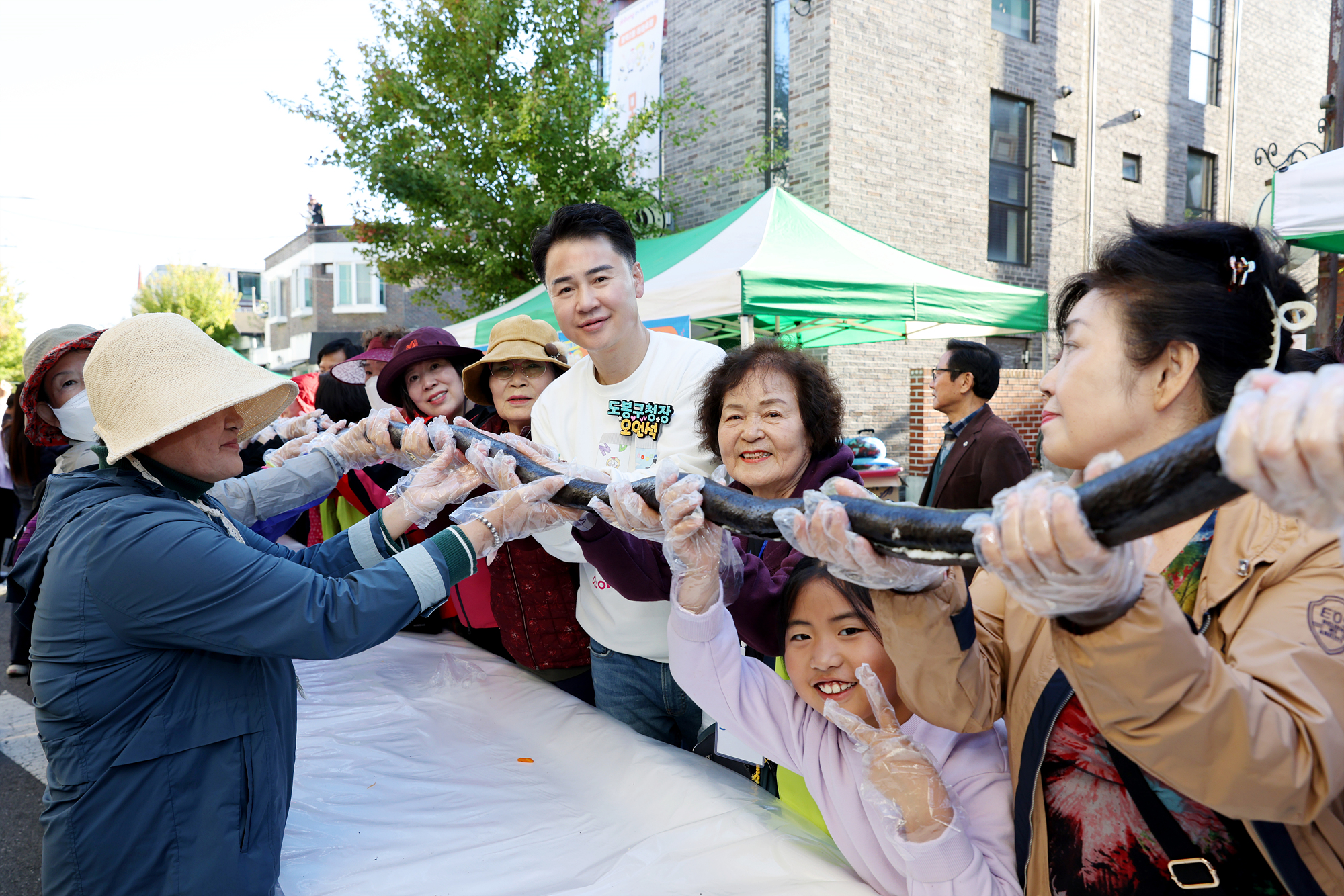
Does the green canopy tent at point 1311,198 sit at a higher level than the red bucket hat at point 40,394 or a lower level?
higher

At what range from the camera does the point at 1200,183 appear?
13219 millimetres

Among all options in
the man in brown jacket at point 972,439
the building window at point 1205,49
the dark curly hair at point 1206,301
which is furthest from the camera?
the building window at point 1205,49

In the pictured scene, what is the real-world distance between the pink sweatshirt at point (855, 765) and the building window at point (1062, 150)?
12.3 meters

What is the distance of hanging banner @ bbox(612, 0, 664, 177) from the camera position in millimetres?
10008

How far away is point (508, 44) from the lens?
981 cm

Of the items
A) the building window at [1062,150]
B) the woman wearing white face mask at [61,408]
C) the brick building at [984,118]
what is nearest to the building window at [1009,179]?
the brick building at [984,118]

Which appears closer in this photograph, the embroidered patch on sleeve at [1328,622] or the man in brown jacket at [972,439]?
the embroidered patch on sleeve at [1328,622]

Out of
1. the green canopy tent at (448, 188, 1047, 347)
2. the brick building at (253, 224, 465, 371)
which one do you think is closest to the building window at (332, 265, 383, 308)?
the brick building at (253, 224, 465, 371)

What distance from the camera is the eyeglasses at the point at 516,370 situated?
296 centimetres

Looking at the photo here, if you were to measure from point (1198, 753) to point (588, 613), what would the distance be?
1.63m

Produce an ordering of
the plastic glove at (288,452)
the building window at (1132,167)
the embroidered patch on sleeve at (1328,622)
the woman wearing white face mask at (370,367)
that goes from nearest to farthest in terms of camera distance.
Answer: the embroidered patch on sleeve at (1328,622), the plastic glove at (288,452), the woman wearing white face mask at (370,367), the building window at (1132,167)

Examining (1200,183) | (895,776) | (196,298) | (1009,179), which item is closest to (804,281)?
(895,776)

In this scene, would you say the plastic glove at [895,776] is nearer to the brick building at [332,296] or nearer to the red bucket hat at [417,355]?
the red bucket hat at [417,355]

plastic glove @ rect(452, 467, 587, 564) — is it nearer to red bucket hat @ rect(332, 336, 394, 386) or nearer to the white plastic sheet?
the white plastic sheet
